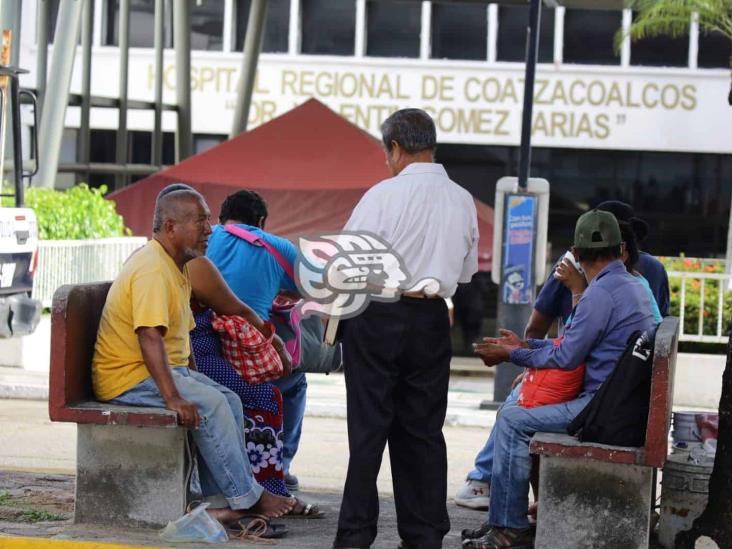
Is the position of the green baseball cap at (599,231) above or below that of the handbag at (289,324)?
above

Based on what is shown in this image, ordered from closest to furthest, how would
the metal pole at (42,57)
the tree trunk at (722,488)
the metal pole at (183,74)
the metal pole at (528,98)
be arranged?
the tree trunk at (722,488) < the metal pole at (528,98) < the metal pole at (42,57) < the metal pole at (183,74)

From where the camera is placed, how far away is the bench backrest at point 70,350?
6379mm

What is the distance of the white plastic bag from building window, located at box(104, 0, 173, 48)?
86.3ft

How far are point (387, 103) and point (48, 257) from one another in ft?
48.5

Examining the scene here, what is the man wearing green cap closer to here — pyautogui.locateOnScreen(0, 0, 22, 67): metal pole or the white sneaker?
the white sneaker

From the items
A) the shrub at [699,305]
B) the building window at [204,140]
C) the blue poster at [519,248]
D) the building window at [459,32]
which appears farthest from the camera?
the building window at [204,140]

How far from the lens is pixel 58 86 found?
792 inches

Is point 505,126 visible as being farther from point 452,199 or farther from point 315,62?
point 452,199

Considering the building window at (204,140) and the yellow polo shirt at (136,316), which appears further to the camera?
the building window at (204,140)

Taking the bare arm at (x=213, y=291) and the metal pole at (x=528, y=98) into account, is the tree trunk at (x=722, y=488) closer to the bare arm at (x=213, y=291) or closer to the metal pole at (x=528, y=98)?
the bare arm at (x=213, y=291)

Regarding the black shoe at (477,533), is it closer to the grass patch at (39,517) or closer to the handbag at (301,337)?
the handbag at (301,337)

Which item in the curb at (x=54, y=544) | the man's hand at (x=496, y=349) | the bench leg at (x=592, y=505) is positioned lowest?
the curb at (x=54, y=544)

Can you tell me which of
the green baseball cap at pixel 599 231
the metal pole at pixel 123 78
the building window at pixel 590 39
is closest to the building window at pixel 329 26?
the metal pole at pixel 123 78

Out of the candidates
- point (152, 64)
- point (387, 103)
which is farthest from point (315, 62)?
point (152, 64)
